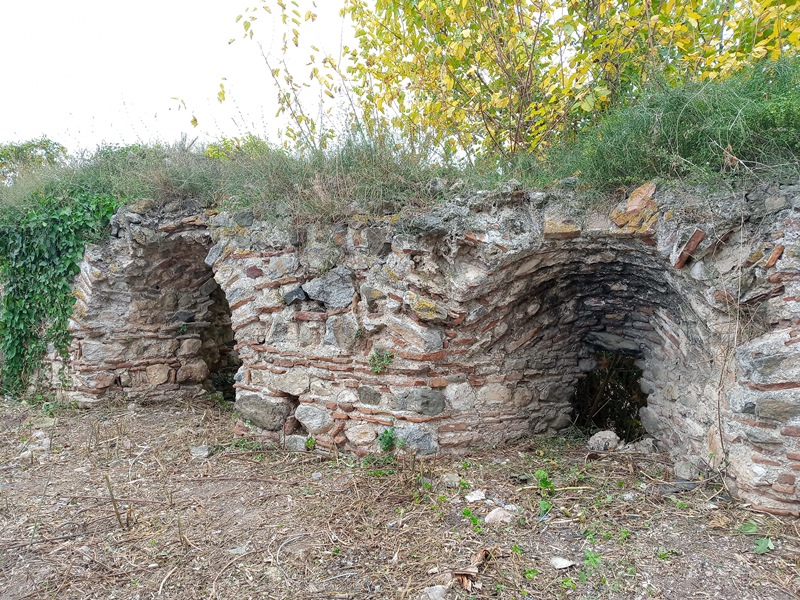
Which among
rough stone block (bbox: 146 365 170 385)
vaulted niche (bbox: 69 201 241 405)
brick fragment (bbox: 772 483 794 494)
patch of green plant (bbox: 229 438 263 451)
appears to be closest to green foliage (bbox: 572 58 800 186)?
brick fragment (bbox: 772 483 794 494)

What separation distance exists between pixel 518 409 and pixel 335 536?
181 cm

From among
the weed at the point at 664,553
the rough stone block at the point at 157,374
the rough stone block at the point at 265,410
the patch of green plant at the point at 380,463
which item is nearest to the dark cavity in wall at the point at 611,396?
the patch of green plant at the point at 380,463

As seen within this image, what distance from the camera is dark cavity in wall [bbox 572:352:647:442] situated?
181 inches

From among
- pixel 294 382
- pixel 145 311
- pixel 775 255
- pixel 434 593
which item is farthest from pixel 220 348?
pixel 775 255

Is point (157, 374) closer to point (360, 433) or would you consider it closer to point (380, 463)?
point (360, 433)

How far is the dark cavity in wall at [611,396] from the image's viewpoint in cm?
460

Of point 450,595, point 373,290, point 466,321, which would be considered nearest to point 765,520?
point 450,595

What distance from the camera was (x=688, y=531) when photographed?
2.94 metres

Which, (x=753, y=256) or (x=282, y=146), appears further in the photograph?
(x=282, y=146)

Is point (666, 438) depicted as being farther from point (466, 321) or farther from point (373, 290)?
point (373, 290)

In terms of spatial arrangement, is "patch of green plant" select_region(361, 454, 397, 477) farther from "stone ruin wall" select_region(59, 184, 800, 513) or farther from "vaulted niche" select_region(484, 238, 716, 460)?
"vaulted niche" select_region(484, 238, 716, 460)

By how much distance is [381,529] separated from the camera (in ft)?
10.4

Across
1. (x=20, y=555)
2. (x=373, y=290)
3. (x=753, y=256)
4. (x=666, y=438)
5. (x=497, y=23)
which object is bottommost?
(x=20, y=555)

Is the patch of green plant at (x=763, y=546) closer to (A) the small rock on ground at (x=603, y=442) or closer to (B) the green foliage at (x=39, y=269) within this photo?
(A) the small rock on ground at (x=603, y=442)
